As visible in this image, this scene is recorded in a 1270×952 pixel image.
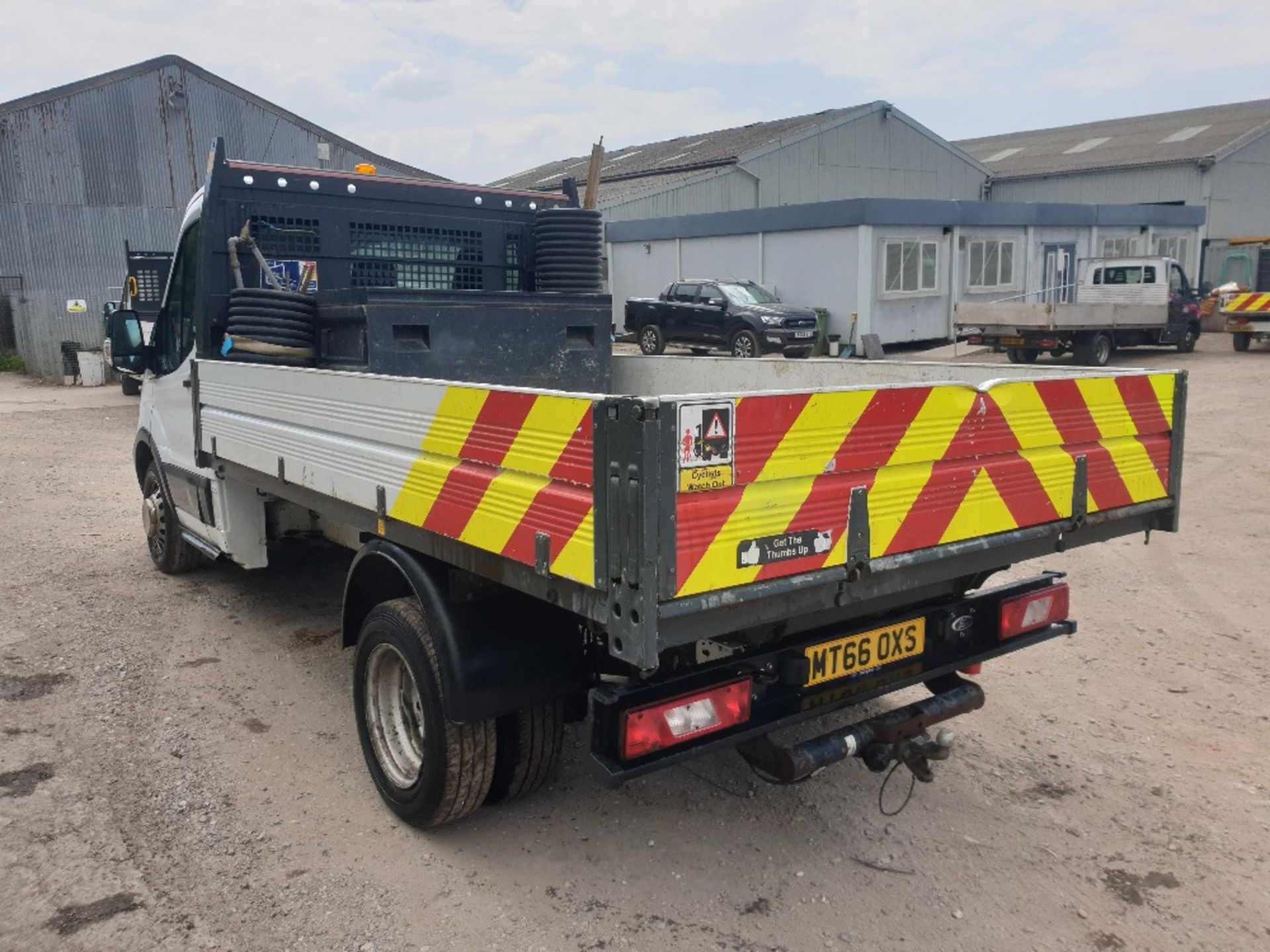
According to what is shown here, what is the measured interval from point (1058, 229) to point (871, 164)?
25.6ft

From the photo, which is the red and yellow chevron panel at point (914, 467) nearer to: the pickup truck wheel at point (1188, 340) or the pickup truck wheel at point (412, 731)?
the pickup truck wheel at point (412, 731)

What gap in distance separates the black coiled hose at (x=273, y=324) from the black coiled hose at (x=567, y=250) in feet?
5.36

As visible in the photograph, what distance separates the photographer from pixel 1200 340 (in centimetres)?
2556

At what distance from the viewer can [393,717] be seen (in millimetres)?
3941

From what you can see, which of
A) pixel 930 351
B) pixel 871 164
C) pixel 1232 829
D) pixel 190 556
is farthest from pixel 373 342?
pixel 871 164

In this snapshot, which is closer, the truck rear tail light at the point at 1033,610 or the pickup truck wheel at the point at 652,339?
the truck rear tail light at the point at 1033,610

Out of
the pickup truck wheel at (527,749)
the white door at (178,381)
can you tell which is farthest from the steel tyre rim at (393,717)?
the white door at (178,381)

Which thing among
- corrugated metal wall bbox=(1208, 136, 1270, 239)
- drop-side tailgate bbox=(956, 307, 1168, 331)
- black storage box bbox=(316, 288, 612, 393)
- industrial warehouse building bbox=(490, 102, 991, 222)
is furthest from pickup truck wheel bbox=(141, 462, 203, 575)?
corrugated metal wall bbox=(1208, 136, 1270, 239)

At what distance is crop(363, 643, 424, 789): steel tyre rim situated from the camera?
3.79 metres

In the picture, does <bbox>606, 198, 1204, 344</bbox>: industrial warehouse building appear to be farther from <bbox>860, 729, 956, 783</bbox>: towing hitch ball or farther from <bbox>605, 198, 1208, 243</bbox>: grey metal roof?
<bbox>860, 729, 956, 783</bbox>: towing hitch ball

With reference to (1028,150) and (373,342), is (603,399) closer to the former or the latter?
(373,342)

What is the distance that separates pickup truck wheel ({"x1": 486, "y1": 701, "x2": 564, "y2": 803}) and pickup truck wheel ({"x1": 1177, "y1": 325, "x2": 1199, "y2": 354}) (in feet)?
69.8

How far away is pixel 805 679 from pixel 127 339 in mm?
5005

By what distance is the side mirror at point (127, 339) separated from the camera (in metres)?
6.33
